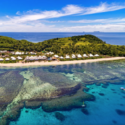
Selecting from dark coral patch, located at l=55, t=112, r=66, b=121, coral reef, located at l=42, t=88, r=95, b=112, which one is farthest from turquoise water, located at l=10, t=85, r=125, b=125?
coral reef, located at l=42, t=88, r=95, b=112

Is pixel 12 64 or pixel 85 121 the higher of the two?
pixel 12 64

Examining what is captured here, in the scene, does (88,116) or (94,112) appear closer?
(88,116)

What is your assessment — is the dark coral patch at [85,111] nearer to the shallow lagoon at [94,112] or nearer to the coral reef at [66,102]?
the shallow lagoon at [94,112]

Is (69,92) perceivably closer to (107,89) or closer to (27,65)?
(107,89)

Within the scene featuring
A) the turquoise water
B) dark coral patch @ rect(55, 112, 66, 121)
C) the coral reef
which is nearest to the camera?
the turquoise water

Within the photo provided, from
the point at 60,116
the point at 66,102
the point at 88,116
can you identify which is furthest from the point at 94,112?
the point at 60,116

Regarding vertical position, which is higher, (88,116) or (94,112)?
(94,112)

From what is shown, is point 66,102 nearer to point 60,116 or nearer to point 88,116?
point 60,116

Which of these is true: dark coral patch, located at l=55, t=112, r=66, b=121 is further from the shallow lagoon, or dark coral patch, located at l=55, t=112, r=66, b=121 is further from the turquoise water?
the turquoise water

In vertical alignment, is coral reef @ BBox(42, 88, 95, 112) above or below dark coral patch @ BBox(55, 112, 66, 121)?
above

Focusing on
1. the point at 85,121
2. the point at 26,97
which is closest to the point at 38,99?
the point at 26,97

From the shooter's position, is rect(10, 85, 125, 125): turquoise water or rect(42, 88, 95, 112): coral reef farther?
rect(42, 88, 95, 112): coral reef
